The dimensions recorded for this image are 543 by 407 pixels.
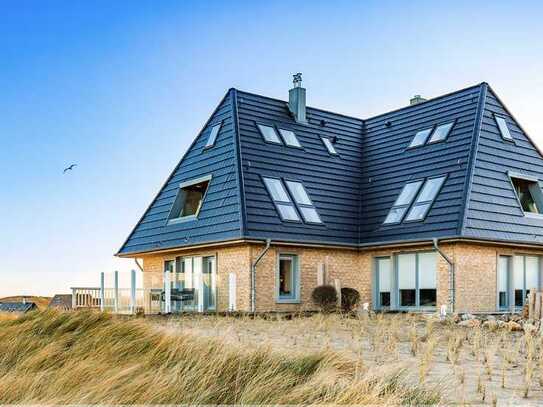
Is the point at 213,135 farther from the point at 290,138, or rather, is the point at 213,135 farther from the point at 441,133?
the point at 441,133

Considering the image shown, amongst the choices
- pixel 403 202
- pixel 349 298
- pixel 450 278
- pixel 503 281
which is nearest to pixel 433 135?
pixel 403 202

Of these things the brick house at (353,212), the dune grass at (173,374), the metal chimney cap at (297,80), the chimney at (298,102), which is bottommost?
the dune grass at (173,374)

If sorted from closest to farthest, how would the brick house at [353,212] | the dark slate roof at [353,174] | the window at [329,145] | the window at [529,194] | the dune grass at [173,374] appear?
1. the dune grass at [173,374]
2. the brick house at [353,212]
3. the dark slate roof at [353,174]
4. the window at [529,194]
5. the window at [329,145]

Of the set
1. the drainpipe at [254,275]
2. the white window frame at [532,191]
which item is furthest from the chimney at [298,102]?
the white window frame at [532,191]

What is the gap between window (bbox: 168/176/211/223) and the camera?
79.0 feet

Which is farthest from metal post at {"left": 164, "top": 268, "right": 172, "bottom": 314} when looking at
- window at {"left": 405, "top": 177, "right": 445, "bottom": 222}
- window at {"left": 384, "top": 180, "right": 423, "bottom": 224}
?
window at {"left": 405, "top": 177, "right": 445, "bottom": 222}

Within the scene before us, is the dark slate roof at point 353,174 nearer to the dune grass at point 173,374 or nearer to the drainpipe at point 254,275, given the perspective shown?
the drainpipe at point 254,275

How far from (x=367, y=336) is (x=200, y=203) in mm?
12478

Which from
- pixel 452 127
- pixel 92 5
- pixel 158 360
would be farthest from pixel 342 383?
pixel 452 127

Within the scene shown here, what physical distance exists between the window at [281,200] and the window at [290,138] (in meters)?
2.03

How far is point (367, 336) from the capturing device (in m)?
11.4

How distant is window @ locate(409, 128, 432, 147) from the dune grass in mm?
16547

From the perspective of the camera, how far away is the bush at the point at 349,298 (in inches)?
828

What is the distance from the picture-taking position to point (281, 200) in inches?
850
